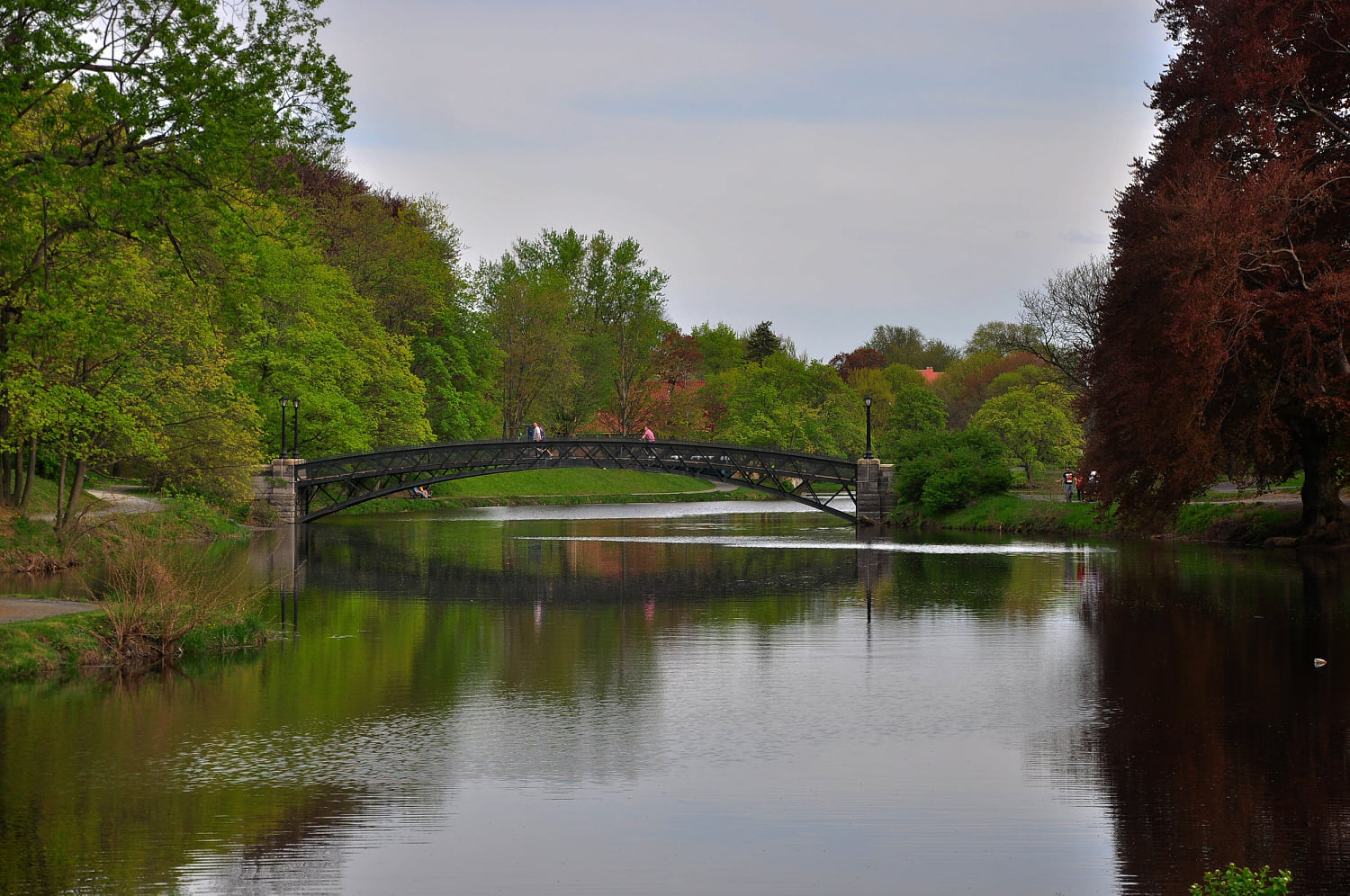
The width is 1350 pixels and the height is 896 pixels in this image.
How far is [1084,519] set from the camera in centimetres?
4312

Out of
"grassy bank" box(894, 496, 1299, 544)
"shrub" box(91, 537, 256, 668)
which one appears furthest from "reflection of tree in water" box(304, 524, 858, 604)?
"grassy bank" box(894, 496, 1299, 544)

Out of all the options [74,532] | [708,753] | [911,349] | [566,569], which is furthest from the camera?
[911,349]

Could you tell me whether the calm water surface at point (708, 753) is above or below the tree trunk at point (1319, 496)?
below

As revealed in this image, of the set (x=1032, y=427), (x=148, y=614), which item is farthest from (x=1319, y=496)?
(x=1032, y=427)

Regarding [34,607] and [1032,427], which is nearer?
[34,607]

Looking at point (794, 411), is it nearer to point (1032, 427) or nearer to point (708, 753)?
point (1032, 427)

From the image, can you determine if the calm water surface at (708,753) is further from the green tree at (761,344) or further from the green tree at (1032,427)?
the green tree at (761,344)

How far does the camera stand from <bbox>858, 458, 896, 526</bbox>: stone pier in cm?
5172

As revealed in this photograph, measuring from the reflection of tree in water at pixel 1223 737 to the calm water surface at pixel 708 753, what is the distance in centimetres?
5

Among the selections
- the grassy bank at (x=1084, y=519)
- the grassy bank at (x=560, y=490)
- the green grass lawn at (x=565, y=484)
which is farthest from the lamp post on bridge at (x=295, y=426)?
the grassy bank at (x=1084, y=519)

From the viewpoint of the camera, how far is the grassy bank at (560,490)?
6875cm

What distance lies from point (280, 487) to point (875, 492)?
2313 centimetres

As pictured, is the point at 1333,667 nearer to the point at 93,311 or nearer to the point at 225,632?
the point at 225,632

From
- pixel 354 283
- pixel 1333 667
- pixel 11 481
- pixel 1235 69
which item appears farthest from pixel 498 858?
pixel 354 283
